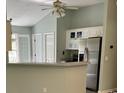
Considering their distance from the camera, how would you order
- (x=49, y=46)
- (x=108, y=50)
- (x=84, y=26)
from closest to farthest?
(x=108, y=50), (x=84, y=26), (x=49, y=46)

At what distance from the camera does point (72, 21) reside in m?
9.00

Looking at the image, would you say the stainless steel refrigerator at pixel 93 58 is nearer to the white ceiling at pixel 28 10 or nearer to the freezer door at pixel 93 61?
the freezer door at pixel 93 61

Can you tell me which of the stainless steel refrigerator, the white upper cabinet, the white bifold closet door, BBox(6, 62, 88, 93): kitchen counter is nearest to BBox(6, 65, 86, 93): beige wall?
BBox(6, 62, 88, 93): kitchen counter

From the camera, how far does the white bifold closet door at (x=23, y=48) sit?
10.3 m

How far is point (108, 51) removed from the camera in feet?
16.8

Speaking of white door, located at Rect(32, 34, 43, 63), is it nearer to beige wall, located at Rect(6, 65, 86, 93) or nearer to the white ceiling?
the white ceiling

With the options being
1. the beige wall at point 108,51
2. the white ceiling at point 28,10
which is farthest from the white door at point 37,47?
the beige wall at point 108,51

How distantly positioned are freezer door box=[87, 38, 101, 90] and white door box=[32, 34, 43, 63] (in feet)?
13.0

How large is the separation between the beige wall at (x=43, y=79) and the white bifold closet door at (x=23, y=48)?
5.47 m

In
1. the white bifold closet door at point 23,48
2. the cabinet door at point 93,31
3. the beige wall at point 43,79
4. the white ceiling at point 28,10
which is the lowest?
the beige wall at point 43,79

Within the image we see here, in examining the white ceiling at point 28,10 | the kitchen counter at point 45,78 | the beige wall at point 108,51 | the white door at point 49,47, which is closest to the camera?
the kitchen counter at point 45,78

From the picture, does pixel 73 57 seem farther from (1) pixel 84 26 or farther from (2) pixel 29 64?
(2) pixel 29 64
